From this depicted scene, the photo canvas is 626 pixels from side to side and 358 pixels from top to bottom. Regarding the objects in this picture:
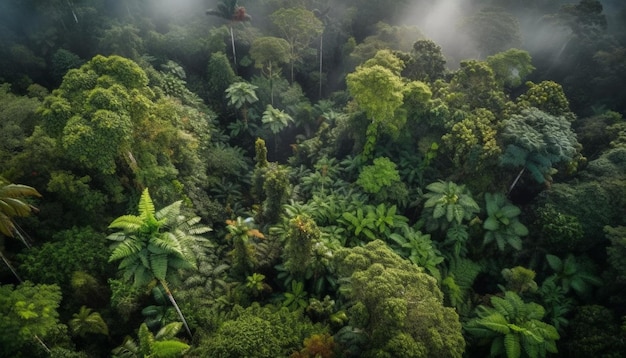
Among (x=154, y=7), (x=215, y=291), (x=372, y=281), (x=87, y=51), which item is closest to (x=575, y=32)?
(x=372, y=281)

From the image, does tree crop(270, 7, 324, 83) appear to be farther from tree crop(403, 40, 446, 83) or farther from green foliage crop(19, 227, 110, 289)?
green foliage crop(19, 227, 110, 289)

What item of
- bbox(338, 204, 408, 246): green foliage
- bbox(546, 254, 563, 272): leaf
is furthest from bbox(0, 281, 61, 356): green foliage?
bbox(546, 254, 563, 272): leaf

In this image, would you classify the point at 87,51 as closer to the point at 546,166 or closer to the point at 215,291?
the point at 215,291

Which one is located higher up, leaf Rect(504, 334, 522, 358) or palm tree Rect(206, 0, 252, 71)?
palm tree Rect(206, 0, 252, 71)

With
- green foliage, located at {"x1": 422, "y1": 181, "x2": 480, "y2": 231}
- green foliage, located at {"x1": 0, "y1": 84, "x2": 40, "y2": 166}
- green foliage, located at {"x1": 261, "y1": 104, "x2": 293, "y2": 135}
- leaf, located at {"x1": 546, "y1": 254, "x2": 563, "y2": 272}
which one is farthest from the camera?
green foliage, located at {"x1": 261, "y1": 104, "x2": 293, "y2": 135}

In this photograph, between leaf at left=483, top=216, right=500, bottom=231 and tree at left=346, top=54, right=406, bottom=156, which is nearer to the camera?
leaf at left=483, top=216, right=500, bottom=231

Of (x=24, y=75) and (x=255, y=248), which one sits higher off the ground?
(x=24, y=75)
